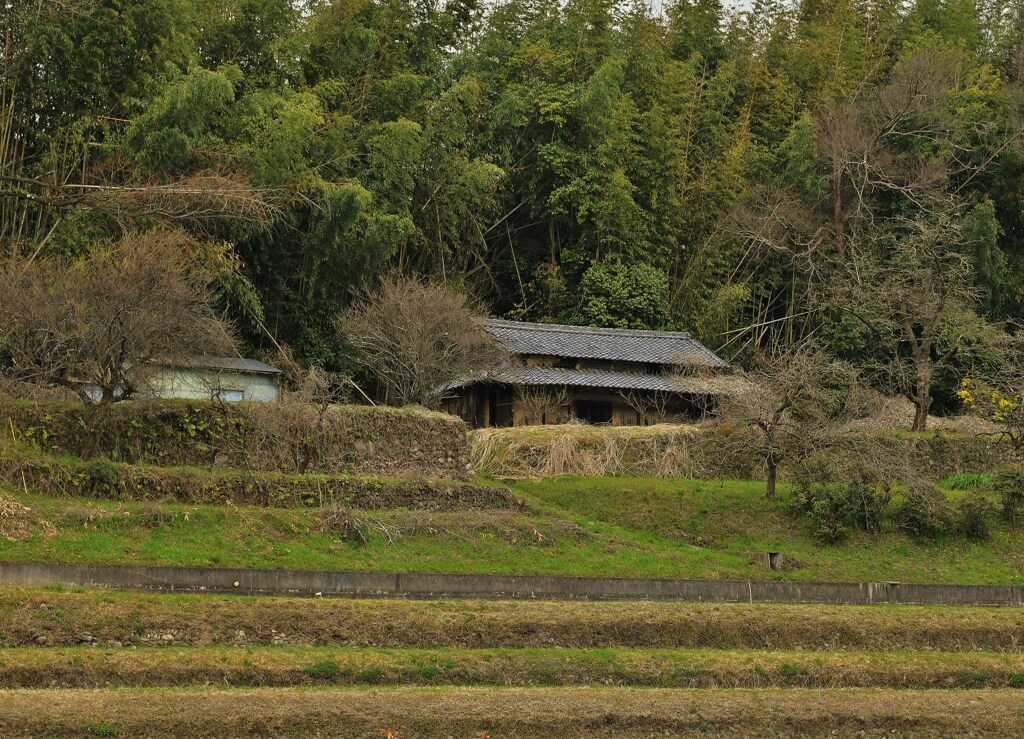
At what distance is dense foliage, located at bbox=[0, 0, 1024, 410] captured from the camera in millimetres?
32938

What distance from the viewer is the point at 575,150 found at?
4450cm

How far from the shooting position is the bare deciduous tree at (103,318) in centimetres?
2562

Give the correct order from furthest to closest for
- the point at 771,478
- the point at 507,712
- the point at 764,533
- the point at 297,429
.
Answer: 1. the point at 771,478
2. the point at 297,429
3. the point at 764,533
4. the point at 507,712

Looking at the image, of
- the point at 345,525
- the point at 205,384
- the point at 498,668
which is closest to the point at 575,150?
the point at 205,384

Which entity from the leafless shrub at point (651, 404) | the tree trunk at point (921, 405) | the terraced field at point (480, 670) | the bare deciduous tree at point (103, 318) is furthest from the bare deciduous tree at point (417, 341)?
the terraced field at point (480, 670)

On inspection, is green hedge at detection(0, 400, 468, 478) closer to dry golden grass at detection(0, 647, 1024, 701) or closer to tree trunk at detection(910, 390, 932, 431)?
dry golden grass at detection(0, 647, 1024, 701)

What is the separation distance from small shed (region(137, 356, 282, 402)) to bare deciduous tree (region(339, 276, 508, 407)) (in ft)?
8.08

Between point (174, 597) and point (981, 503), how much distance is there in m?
16.9

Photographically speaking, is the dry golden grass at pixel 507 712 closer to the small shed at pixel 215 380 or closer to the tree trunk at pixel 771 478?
the tree trunk at pixel 771 478

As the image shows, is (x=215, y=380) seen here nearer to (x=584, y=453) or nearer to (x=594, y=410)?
(x=584, y=453)

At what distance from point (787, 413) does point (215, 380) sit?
12806 mm

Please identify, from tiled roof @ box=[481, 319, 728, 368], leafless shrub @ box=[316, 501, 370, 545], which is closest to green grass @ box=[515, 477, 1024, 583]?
leafless shrub @ box=[316, 501, 370, 545]

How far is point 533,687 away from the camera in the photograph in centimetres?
1688

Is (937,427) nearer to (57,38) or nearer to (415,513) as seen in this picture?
(415,513)
